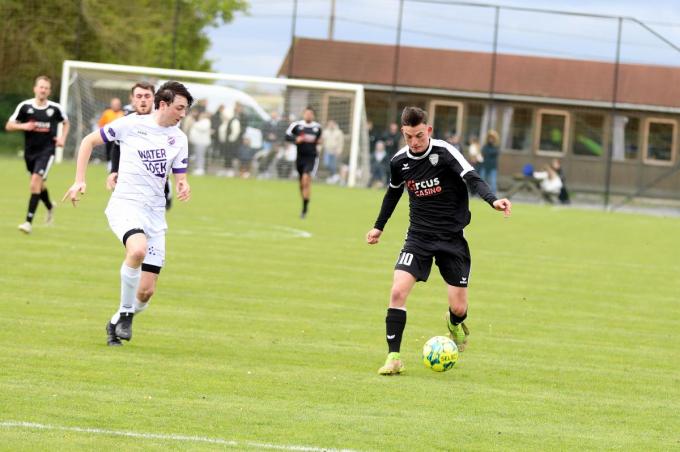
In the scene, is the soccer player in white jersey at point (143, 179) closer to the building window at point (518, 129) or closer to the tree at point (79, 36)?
the tree at point (79, 36)

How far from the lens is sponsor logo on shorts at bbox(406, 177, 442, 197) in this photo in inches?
379

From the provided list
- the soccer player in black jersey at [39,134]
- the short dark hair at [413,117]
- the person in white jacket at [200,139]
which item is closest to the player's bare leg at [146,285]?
the short dark hair at [413,117]

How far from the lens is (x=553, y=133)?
1719 inches

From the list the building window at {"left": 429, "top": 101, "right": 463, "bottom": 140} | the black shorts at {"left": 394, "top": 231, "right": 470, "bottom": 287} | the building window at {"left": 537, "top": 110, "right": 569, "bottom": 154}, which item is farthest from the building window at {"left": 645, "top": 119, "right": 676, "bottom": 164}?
the black shorts at {"left": 394, "top": 231, "right": 470, "bottom": 287}

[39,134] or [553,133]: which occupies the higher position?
[553,133]

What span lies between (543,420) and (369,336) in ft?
11.2

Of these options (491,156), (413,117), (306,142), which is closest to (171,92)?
(413,117)

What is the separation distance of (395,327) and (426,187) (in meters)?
1.14

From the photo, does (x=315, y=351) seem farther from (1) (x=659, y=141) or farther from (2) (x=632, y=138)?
(2) (x=632, y=138)

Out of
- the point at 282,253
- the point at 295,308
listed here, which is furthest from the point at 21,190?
the point at 295,308

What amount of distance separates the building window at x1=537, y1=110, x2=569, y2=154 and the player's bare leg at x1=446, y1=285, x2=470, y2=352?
33.8 meters

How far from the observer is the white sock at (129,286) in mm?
9703

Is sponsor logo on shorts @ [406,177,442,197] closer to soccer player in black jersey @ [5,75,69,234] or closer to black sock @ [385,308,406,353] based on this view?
black sock @ [385,308,406,353]

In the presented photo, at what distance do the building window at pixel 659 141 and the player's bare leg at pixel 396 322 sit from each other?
3325cm
